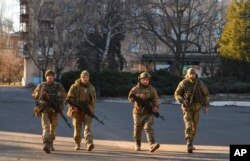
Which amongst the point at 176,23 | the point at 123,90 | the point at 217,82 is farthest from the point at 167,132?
the point at 176,23

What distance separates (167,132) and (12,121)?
5.88 meters

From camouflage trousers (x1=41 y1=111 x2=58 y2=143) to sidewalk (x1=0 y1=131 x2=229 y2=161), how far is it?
0.33 meters

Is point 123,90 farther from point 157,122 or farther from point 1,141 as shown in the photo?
point 1,141

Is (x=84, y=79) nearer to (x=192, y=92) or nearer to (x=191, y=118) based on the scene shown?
(x=192, y=92)

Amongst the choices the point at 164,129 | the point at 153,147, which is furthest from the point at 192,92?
Answer: the point at 164,129

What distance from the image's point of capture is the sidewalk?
1079cm

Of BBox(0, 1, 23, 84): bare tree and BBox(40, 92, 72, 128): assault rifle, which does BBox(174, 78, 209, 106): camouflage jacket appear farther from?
BBox(0, 1, 23, 84): bare tree

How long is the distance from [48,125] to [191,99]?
10.9 ft

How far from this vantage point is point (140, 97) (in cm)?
1203

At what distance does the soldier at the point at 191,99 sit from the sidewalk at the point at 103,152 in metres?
0.68

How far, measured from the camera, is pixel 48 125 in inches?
465

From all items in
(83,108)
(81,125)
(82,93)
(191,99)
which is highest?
(82,93)

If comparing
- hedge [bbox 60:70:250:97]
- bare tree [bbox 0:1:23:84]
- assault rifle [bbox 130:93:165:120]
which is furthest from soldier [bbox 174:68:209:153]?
bare tree [bbox 0:1:23:84]

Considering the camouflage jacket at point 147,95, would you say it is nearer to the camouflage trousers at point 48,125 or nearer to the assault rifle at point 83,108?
the assault rifle at point 83,108
